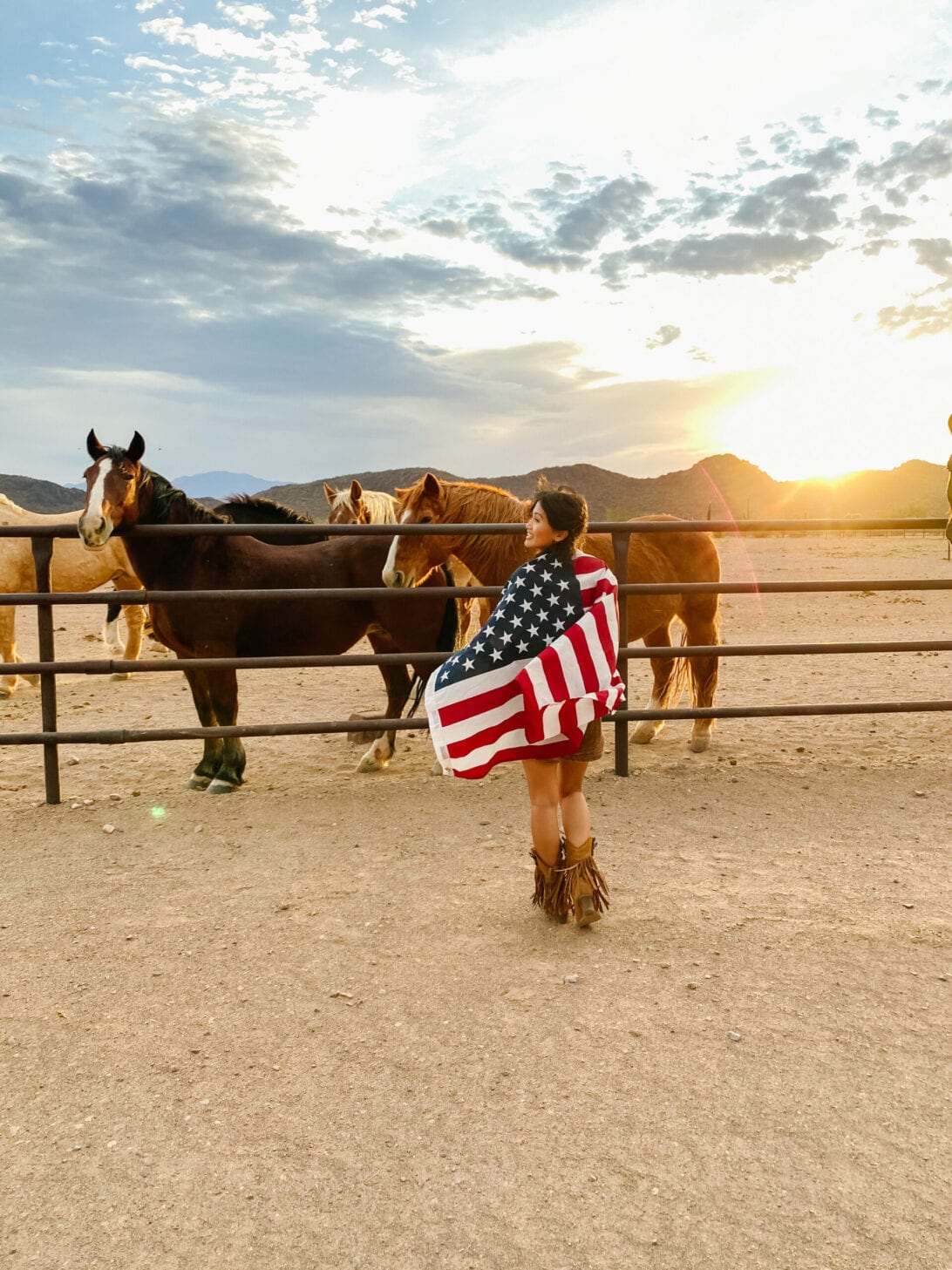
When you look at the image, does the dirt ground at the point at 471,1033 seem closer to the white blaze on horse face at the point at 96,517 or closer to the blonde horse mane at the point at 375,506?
the white blaze on horse face at the point at 96,517

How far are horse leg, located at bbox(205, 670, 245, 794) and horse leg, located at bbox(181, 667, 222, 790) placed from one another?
5 cm

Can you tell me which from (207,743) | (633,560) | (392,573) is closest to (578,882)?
(392,573)

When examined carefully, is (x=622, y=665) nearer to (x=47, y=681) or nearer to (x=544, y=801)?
(x=544, y=801)

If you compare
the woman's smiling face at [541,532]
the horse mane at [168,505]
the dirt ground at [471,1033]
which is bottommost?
the dirt ground at [471,1033]

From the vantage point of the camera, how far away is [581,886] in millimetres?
3215

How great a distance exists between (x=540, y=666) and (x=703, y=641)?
3.72 metres

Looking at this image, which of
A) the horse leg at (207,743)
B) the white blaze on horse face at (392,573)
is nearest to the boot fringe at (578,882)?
the white blaze on horse face at (392,573)

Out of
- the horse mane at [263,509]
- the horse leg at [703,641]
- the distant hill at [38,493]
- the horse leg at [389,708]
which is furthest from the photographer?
the distant hill at [38,493]

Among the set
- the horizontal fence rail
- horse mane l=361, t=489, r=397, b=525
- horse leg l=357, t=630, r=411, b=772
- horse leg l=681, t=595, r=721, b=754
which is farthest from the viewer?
horse mane l=361, t=489, r=397, b=525

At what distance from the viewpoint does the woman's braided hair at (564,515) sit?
3.04m

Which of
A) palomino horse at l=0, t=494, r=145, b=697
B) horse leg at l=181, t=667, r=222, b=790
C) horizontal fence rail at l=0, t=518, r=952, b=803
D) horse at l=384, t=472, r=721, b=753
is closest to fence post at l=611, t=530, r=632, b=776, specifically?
horizontal fence rail at l=0, t=518, r=952, b=803

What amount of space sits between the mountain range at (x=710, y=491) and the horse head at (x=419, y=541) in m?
98.4

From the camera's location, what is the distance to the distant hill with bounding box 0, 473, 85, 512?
376ft

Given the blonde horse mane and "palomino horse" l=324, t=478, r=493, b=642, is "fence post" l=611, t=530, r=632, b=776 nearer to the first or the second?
"palomino horse" l=324, t=478, r=493, b=642
